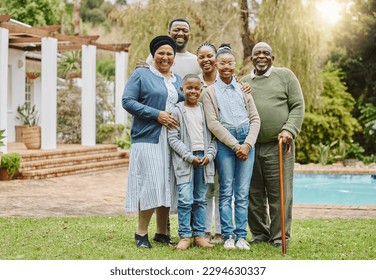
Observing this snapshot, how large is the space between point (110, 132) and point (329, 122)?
5.77 meters

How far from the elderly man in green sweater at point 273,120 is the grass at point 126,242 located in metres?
0.43

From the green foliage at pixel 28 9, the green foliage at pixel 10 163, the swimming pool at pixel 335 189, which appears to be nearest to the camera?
the green foliage at pixel 10 163

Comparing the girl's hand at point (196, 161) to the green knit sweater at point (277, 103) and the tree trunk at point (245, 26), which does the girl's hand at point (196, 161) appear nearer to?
the green knit sweater at point (277, 103)

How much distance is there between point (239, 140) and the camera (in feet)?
17.6

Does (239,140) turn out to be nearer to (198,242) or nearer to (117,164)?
(198,242)

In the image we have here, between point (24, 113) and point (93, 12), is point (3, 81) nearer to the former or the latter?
point (24, 113)

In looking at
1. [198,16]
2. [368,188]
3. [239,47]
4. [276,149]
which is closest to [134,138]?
[276,149]

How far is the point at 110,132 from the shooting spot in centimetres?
1761

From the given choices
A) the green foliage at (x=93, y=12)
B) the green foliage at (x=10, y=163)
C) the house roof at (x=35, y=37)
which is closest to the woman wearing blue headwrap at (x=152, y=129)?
the green foliage at (x=10, y=163)

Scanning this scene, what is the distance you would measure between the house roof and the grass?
6.72 metres

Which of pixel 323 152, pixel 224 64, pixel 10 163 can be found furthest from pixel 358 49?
pixel 224 64

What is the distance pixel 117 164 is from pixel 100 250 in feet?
33.0

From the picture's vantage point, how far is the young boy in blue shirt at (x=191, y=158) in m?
5.25

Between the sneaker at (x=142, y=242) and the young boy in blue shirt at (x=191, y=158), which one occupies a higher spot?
the young boy in blue shirt at (x=191, y=158)
